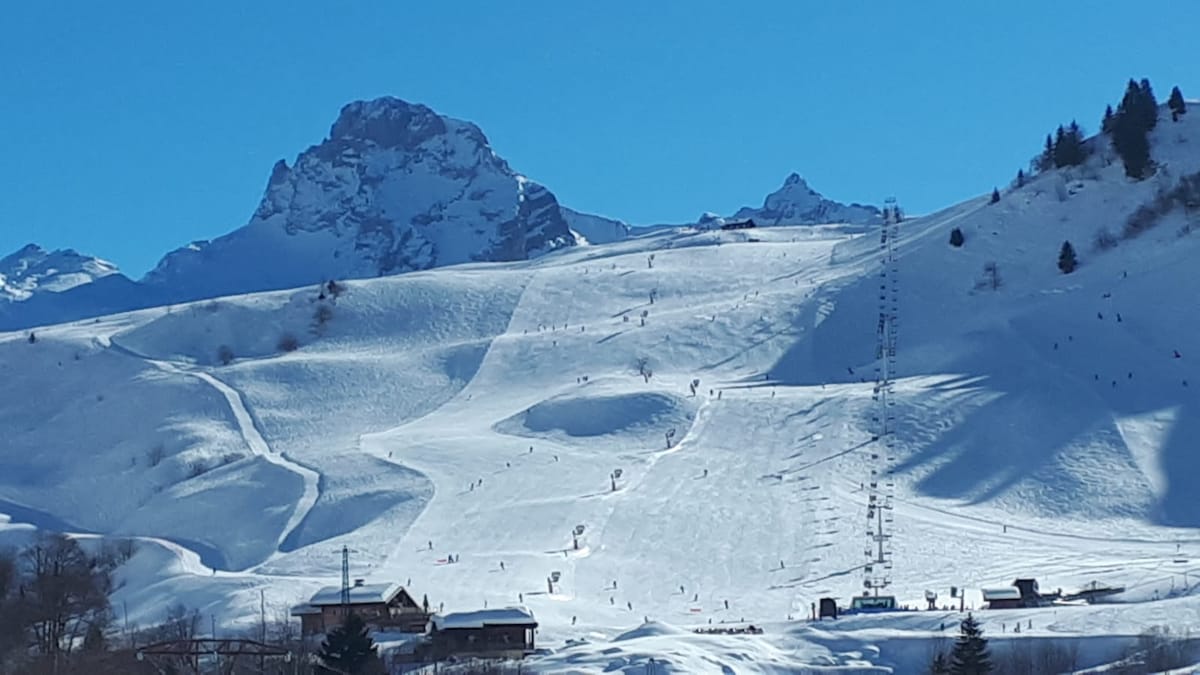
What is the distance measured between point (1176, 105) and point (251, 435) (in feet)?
179

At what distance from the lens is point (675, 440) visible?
258ft

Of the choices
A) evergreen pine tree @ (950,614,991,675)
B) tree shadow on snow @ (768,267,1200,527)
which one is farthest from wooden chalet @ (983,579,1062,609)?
tree shadow on snow @ (768,267,1200,527)

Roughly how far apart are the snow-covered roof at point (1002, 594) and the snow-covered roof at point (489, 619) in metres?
12.1

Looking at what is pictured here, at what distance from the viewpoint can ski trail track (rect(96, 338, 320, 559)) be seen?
241 feet

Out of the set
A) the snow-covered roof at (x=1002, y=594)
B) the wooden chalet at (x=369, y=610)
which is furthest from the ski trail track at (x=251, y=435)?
the snow-covered roof at (x=1002, y=594)

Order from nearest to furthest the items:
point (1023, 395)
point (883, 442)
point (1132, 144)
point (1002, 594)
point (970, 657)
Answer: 1. point (970, 657)
2. point (1002, 594)
3. point (883, 442)
4. point (1023, 395)
5. point (1132, 144)

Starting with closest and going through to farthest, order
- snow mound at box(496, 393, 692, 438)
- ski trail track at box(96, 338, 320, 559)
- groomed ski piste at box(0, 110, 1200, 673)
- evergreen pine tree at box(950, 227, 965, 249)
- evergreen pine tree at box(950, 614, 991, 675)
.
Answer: evergreen pine tree at box(950, 614, 991, 675) → groomed ski piste at box(0, 110, 1200, 673) → ski trail track at box(96, 338, 320, 559) → snow mound at box(496, 393, 692, 438) → evergreen pine tree at box(950, 227, 965, 249)

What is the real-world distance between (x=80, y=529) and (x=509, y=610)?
32683 mm

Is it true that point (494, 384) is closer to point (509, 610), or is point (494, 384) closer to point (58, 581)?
point (58, 581)

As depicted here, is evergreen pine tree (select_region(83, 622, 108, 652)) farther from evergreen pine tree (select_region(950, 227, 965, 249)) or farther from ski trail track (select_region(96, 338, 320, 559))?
evergreen pine tree (select_region(950, 227, 965, 249))

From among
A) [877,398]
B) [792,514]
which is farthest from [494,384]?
[792,514]

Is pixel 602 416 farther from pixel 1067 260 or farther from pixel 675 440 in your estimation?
pixel 1067 260

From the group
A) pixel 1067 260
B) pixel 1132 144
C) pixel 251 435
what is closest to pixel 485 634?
pixel 251 435

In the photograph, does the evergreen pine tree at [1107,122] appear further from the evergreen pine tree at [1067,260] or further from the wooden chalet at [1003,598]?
the wooden chalet at [1003,598]
